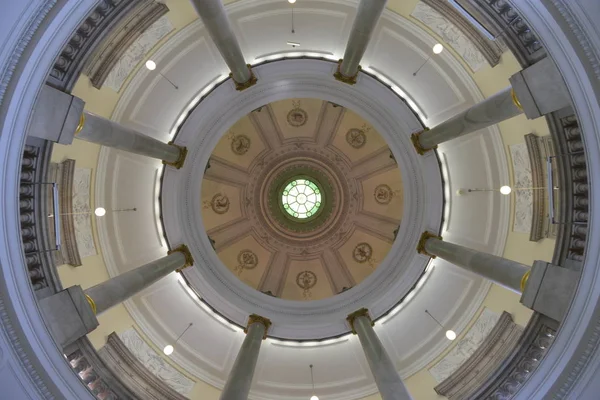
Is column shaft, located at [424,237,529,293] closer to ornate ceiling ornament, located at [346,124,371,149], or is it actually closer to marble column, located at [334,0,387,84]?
marble column, located at [334,0,387,84]

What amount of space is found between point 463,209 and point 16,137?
1376 cm

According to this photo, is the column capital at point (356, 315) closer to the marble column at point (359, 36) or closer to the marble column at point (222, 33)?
the marble column at point (359, 36)

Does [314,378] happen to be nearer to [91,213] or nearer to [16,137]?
[91,213]

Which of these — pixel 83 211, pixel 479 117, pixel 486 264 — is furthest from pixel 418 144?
pixel 83 211

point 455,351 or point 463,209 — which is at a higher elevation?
point 463,209

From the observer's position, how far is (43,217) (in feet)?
A: 30.0

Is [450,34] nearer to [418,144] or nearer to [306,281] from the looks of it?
[418,144]

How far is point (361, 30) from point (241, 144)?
35.0ft

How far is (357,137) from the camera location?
2153 cm

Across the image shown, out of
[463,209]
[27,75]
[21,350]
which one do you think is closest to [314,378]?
[463,209]

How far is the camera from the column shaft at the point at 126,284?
10.6m

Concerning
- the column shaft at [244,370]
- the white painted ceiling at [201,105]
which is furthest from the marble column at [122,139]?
the column shaft at [244,370]

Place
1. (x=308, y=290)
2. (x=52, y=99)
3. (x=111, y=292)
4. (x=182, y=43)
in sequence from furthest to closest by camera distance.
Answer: (x=308, y=290) → (x=182, y=43) → (x=111, y=292) → (x=52, y=99)

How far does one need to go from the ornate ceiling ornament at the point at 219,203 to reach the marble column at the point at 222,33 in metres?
8.05
